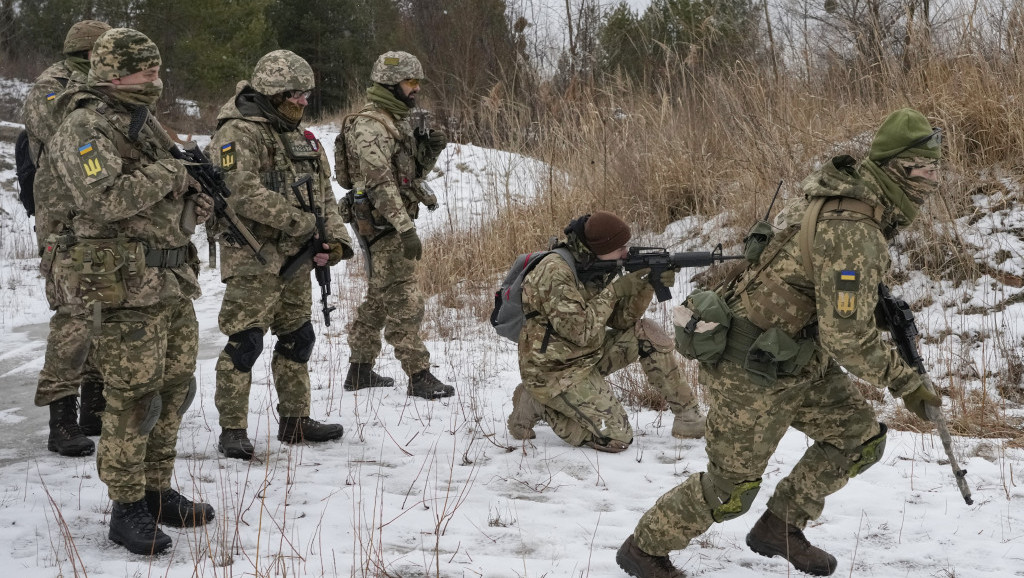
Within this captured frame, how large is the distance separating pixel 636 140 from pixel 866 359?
5.57 metres

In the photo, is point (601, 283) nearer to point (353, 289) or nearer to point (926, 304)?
point (926, 304)

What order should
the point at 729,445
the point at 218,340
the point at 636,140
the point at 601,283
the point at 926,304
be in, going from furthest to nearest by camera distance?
1. the point at 636,140
2. the point at 218,340
3. the point at 926,304
4. the point at 601,283
5. the point at 729,445

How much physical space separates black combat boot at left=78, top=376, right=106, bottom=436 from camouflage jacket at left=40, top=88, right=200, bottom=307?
1489 mm

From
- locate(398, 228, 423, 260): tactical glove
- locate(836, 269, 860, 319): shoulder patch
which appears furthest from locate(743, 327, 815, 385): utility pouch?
locate(398, 228, 423, 260): tactical glove

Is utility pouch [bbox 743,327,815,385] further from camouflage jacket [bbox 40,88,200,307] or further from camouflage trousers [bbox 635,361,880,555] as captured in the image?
camouflage jacket [bbox 40,88,200,307]

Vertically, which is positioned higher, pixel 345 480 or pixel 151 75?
pixel 151 75

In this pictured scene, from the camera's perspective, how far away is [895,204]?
8.64 feet

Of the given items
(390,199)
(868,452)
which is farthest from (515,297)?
(868,452)

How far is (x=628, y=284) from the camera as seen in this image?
428 centimetres

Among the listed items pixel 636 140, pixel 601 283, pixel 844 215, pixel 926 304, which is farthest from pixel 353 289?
pixel 844 215

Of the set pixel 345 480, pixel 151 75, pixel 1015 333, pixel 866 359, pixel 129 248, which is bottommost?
pixel 345 480

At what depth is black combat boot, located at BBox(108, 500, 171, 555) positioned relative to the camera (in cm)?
308

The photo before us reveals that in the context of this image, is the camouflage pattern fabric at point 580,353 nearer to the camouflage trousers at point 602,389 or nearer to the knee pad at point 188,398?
the camouflage trousers at point 602,389

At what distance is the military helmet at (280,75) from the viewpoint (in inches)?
159
